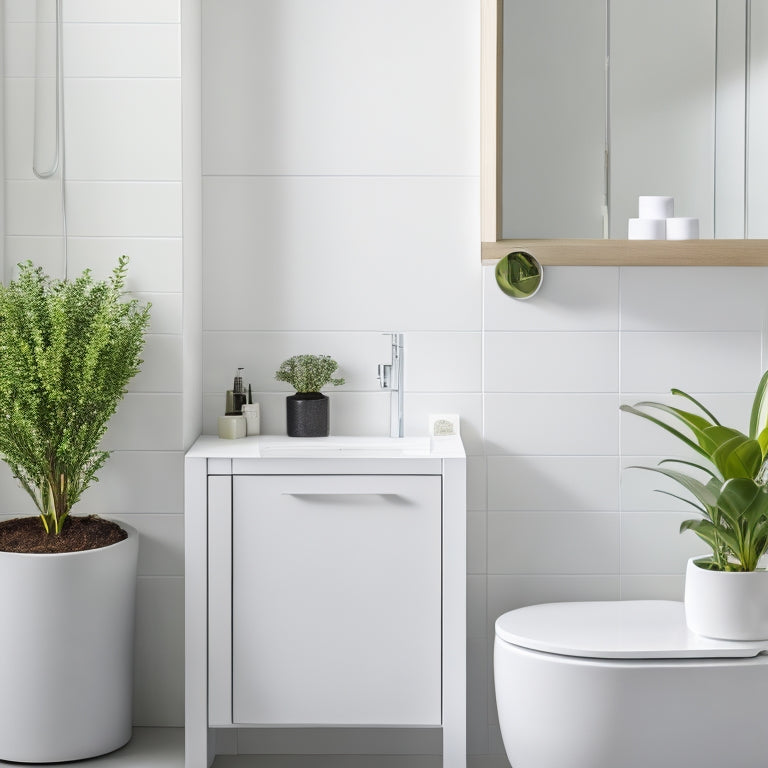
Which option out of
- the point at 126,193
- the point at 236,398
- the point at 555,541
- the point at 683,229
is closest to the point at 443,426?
the point at 555,541

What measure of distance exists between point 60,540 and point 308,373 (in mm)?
660

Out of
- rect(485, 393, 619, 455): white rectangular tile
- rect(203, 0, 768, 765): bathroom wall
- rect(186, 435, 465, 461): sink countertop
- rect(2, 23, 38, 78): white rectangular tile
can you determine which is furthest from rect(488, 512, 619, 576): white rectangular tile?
rect(2, 23, 38, 78): white rectangular tile

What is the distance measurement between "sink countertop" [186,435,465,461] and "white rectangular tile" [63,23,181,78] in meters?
0.84

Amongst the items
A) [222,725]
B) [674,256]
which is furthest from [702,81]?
[222,725]

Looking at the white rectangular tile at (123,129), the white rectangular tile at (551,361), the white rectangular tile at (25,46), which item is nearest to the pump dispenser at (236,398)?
the white rectangular tile at (123,129)

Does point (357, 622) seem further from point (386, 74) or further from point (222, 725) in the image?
→ point (386, 74)

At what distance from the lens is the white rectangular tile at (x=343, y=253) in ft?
7.23

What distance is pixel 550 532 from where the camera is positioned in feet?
7.33

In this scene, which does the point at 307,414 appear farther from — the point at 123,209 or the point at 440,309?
the point at 123,209

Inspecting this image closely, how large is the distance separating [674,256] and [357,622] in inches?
41.8

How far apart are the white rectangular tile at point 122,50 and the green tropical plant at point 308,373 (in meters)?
0.70

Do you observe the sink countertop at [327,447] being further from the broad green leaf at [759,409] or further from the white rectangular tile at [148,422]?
the broad green leaf at [759,409]

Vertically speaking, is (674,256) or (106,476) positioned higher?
(674,256)

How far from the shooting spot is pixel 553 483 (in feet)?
7.32
